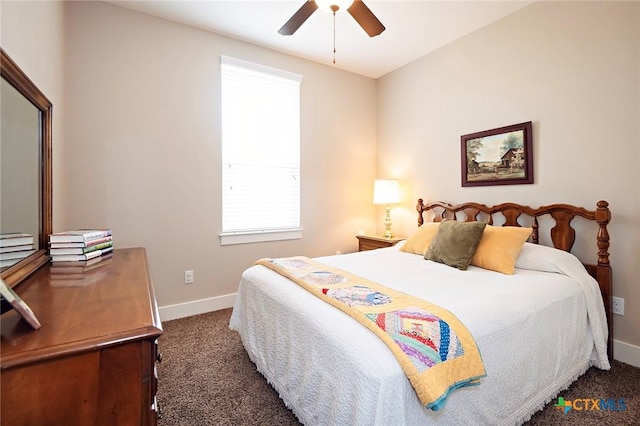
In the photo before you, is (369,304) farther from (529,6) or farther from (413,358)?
(529,6)

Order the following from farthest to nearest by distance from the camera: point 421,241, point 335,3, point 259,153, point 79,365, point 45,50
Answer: point 259,153 → point 421,241 → point 335,3 → point 45,50 → point 79,365

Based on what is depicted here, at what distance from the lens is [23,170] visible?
1.38 metres

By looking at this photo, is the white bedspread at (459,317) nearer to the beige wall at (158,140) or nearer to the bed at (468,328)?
the bed at (468,328)

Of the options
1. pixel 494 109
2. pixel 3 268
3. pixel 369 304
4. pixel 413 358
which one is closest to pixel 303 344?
pixel 369 304

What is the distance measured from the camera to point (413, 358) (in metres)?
1.10

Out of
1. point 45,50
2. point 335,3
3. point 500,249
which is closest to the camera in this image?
point 45,50

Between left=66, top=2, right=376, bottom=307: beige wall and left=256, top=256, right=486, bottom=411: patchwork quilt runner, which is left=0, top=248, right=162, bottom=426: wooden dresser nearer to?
left=256, top=256, right=486, bottom=411: patchwork quilt runner

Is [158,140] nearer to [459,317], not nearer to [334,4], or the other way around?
[334,4]

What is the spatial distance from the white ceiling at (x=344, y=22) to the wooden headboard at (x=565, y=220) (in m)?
1.71

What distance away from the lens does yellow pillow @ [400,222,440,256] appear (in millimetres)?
2719

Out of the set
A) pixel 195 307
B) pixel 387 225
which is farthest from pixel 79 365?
pixel 387 225

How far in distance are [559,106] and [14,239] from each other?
3.49 metres

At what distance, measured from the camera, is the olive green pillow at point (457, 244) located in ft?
7.48

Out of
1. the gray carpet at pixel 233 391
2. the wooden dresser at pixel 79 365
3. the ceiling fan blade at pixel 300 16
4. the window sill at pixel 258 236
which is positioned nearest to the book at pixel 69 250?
the wooden dresser at pixel 79 365
